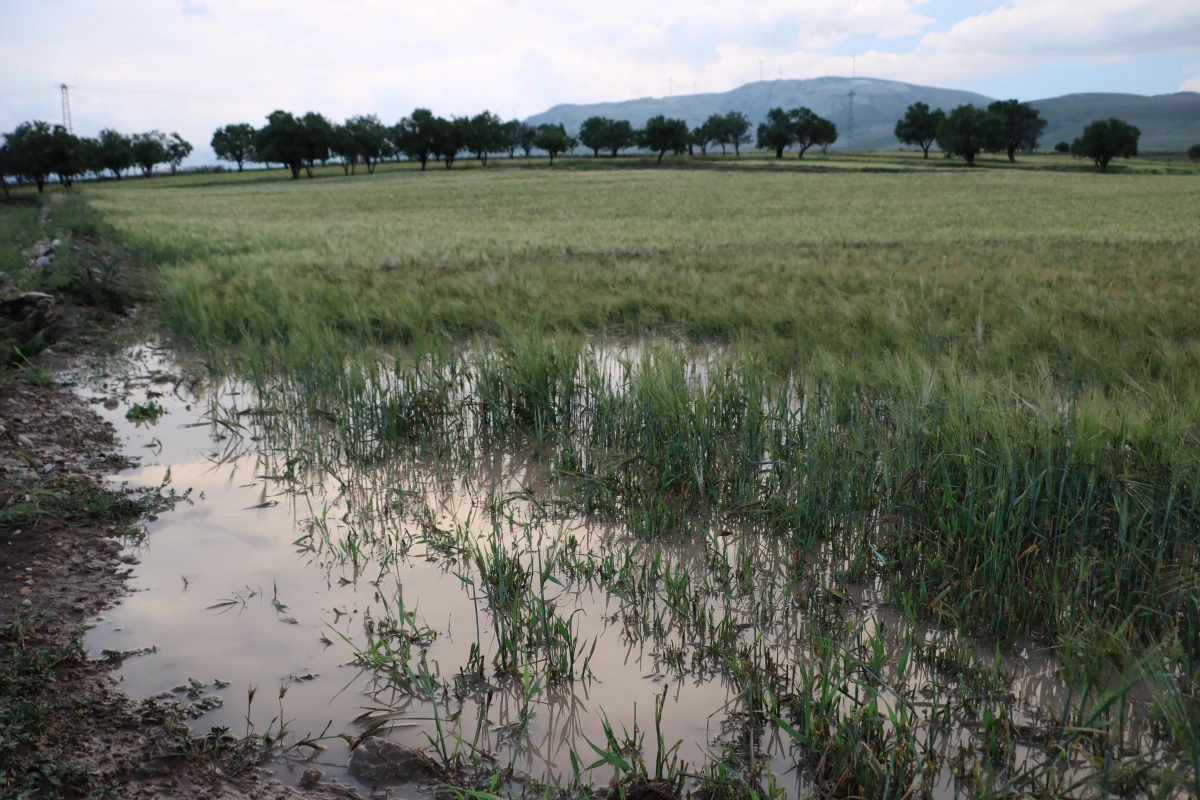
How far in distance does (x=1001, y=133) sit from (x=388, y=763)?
80714mm

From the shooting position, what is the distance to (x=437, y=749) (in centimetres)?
205

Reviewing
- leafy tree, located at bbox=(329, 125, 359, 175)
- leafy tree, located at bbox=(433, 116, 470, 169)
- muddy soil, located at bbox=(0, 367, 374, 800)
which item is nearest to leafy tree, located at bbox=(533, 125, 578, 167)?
leafy tree, located at bbox=(433, 116, 470, 169)

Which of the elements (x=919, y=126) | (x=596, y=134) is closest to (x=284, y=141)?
(x=596, y=134)

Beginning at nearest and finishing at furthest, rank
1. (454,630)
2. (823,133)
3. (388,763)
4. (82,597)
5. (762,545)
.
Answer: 1. (388,763)
2. (454,630)
3. (82,597)
4. (762,545)
5. (823,133)

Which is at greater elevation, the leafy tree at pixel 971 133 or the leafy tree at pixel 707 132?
the leafy tree at pixel 707 132

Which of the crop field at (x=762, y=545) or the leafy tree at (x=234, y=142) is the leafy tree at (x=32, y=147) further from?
the crop field at (x=762, y=545)

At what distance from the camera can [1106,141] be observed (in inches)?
2458

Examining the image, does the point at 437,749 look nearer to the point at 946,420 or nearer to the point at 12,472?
the point at 946,420

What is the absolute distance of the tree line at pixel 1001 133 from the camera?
62.9 m

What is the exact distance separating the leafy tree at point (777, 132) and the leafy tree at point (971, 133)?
62.0 feet

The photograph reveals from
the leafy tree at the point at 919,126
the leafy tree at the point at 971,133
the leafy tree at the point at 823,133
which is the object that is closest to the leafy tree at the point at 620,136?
the leafy tree at the point at 823,133

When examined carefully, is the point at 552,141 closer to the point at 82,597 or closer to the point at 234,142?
the point at 234,142

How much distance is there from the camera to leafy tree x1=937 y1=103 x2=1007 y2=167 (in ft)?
226

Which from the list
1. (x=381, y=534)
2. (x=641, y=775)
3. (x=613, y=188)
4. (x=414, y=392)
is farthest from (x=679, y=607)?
(x=613, y=188)
